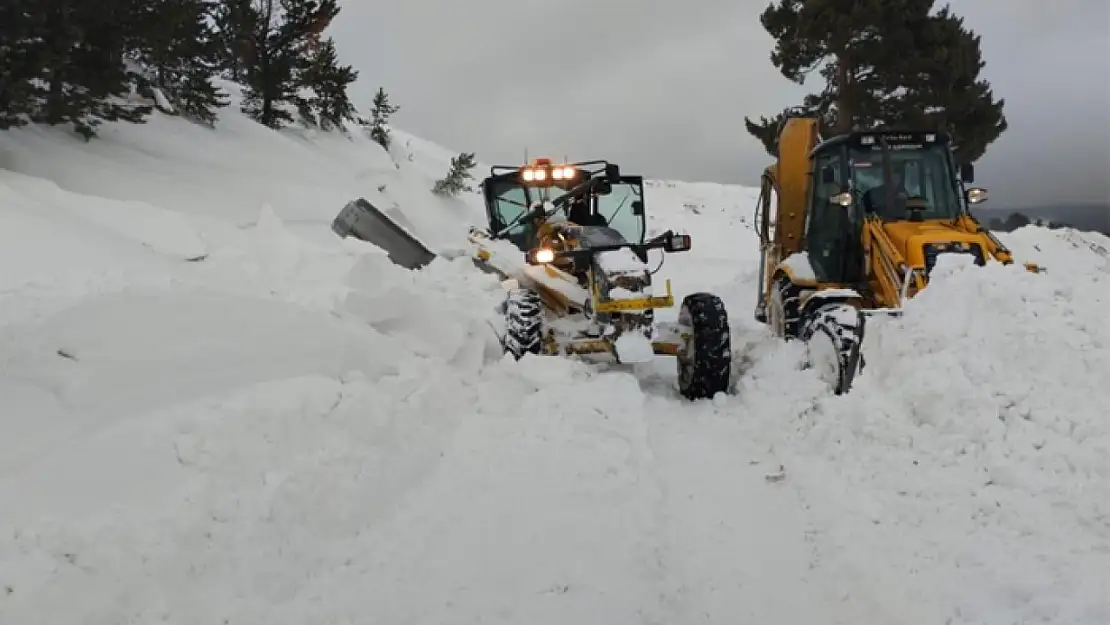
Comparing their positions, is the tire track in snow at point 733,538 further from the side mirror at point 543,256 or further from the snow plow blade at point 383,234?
the snow plow blade at point 383,234

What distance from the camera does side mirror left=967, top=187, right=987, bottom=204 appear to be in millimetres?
7391

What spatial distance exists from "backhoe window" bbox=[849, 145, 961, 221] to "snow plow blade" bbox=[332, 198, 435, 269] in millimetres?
6778

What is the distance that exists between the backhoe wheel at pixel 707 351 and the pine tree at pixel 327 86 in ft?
56.5

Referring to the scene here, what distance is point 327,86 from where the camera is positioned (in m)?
21.8

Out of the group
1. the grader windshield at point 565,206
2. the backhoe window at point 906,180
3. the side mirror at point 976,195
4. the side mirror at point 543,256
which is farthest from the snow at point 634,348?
the side mirror at point 976,195

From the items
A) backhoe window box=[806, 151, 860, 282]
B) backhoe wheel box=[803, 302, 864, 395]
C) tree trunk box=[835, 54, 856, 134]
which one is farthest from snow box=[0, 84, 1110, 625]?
tree trunk box=[835, 54, 856, 134]

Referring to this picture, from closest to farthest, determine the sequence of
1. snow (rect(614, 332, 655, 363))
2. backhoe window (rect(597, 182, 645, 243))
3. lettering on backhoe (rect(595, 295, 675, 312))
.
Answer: snow (rect(614, 332, 655, 363))
lettering on backhoe (rect(595, 295, 675, 312))
backhoe window (rect(597, 182, 645, 243))

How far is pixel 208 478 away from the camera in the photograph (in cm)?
Answer: 373

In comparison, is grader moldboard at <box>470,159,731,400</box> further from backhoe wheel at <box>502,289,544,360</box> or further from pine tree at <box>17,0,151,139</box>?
pine tree at <box>17,0,151,139</box>

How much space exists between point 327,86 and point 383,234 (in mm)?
11598

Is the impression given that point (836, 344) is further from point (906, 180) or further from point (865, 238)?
point (906, 180)

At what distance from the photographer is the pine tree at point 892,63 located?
18.4 m

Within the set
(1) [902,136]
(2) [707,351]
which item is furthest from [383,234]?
(1) [902,136]

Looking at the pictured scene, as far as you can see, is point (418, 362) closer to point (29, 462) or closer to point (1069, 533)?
point (29, 462)
